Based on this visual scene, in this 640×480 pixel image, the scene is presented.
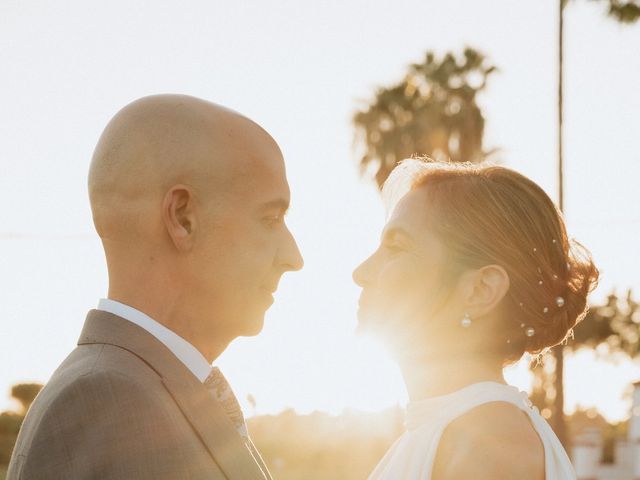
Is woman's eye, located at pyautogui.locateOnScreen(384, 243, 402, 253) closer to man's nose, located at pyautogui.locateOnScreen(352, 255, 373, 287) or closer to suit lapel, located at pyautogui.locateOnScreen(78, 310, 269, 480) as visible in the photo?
man's nose, located at pyautogui.locateOnScreen(352, 255, 373, 287)

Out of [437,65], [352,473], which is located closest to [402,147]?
[437,65]

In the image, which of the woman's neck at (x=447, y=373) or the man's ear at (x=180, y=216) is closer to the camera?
the man's ear at (x=180, y=216)

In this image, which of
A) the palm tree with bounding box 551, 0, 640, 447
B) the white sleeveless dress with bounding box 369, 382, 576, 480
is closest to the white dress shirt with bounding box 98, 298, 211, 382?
the white sleeveless dress with bounding box 369, 382, 576, 480

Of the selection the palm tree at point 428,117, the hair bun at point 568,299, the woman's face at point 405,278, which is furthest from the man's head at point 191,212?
the palm tree at point 428,117

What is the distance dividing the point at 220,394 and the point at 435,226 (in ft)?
3.21

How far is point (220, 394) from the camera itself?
9.81 feet

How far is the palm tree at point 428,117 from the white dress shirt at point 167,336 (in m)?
28.3

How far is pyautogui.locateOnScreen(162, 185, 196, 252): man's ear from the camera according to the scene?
286 centimetres

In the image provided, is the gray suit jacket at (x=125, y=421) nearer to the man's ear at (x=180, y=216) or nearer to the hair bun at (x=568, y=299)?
the man's ear at (x=180, y=216)

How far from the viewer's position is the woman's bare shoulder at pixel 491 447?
3043 mm

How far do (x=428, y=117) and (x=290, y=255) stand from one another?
28.8m

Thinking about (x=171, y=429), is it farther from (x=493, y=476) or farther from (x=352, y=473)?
(x=352, y=473)

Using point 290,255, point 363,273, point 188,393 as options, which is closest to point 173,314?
point 188,393

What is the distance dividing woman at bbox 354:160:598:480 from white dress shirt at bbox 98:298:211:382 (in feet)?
2.69
